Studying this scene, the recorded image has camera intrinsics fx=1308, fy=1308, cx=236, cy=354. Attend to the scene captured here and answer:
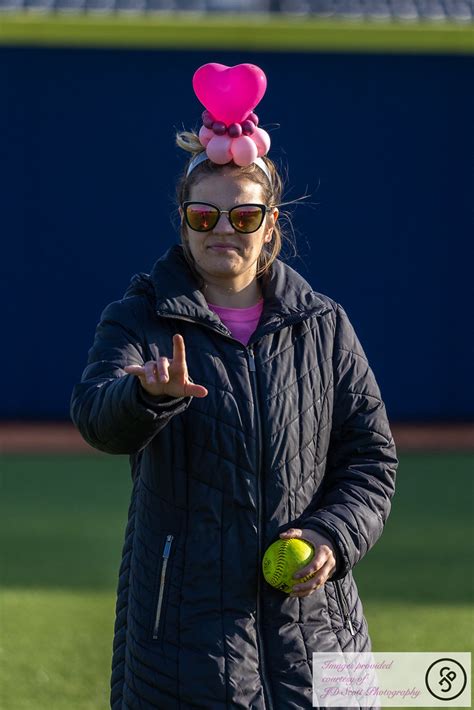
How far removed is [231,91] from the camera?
3.44 m

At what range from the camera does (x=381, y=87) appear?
12664mm

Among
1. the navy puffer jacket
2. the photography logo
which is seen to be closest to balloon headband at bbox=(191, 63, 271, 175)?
the navy puffer jacket

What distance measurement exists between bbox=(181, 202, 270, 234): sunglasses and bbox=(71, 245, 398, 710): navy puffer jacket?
125 mm

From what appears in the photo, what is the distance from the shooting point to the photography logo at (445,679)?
4.69m

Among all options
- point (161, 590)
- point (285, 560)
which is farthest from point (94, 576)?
point (285, 560)

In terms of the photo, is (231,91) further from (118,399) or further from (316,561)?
(316,561)

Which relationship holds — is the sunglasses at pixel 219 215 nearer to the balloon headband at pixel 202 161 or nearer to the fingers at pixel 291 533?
the balloon headband at pixel 202 161

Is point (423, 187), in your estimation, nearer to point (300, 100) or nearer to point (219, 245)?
point (300, 100)

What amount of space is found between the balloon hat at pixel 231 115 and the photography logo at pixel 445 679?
7.23ft

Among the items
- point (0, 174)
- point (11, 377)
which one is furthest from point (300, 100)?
point (11, 377)

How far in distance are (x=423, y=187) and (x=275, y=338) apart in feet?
32.2

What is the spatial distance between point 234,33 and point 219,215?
9.69m

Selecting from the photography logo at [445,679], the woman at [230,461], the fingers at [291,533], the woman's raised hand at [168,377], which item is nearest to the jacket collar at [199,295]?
the woman at [230,461]

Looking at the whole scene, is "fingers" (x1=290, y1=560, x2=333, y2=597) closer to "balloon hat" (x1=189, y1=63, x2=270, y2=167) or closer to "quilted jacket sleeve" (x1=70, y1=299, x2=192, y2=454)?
"quilted jacket sleeve" (x1=70, y1=299, x2=192, y2=454)
